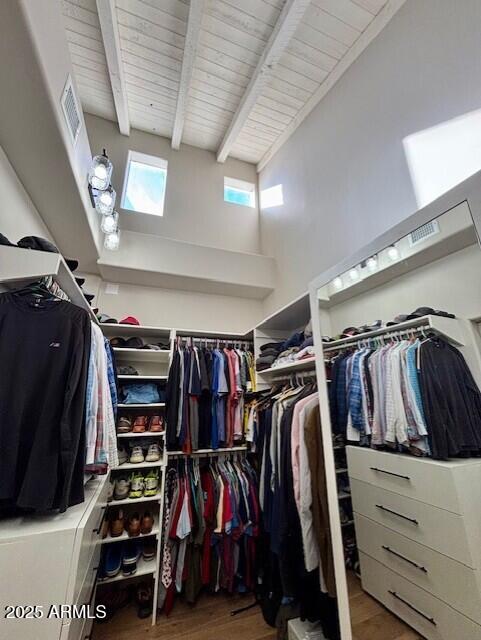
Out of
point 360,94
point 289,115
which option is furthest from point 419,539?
point 289,115

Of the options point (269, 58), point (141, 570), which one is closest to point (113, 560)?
point (141, 570)

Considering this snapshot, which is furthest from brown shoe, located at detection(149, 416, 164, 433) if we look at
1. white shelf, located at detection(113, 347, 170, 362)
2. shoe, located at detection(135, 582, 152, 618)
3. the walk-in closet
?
shoe, located at detection(135, 582, 152, 618)

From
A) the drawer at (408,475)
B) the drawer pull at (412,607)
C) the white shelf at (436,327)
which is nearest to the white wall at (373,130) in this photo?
the white shelf at (436,327)

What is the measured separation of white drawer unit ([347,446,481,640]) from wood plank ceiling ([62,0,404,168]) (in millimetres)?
2919

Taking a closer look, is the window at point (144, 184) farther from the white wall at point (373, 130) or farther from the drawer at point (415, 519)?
the drawer at point (415, 519)

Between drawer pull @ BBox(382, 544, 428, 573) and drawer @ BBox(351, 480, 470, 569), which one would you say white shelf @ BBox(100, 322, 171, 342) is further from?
drawer pull @ BBox(382, 544, 428, 573)

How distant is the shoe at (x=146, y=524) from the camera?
1.93 metres

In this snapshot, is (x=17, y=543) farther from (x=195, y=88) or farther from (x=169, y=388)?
(x=195, y=88)

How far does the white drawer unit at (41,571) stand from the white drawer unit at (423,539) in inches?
45.1

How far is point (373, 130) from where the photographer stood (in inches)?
74.5

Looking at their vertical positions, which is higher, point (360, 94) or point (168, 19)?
point (168, 19)

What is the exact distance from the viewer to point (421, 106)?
1559mm

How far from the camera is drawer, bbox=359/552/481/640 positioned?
0.83 meters

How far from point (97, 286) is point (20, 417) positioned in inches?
75.9
